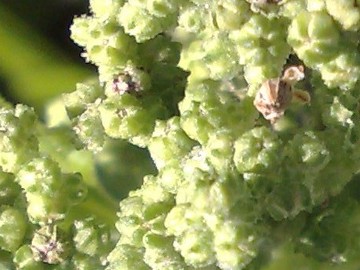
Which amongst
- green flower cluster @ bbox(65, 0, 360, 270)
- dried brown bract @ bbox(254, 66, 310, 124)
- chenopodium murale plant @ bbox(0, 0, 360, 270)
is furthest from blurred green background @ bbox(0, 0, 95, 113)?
dried brown bract @ bbox(254, 66, 310, 124)

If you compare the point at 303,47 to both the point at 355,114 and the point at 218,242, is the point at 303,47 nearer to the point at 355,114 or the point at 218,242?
the point at 355,114

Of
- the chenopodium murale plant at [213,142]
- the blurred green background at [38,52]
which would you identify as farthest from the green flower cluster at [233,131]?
the blurred green background at [38,52]

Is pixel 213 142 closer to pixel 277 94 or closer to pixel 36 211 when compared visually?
pixel 277 94

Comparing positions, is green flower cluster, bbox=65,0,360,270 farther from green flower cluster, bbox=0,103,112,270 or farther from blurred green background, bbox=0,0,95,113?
blurred green background, bbox=0,0,95,113

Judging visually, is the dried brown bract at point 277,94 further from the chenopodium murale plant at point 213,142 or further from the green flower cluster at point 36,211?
the green flower cluster at point 36,211

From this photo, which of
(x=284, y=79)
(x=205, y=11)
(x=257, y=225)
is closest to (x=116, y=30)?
(x=205, y=11)

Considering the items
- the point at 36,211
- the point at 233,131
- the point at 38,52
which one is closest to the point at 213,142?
the point at 233,131
